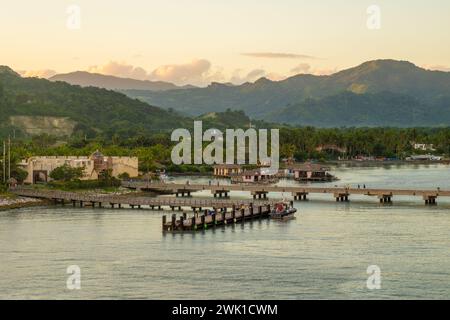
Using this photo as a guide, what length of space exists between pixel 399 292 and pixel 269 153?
376 feet

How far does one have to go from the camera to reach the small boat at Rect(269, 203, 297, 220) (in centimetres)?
6531

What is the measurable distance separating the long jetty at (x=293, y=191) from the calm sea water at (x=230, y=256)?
8.12 m

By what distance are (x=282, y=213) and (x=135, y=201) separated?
15.7 m

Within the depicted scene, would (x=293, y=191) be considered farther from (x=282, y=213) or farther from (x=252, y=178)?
(x=252, y=178)

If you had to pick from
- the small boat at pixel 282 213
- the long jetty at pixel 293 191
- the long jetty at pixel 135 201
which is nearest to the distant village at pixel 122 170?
the long jetty at pixel 293 191

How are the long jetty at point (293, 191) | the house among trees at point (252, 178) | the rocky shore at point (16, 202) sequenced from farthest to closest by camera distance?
the house among trees at point (252, 178) < the long jetty at point (293, 191) < the rocky shore at point (16, 202)

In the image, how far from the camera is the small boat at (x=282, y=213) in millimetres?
65312

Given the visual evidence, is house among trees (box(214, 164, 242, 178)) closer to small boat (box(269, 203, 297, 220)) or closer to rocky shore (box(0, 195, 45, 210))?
rocky shore (box(0, 195, 45, 210))

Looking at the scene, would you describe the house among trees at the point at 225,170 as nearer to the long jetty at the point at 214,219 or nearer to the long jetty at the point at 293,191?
the long jetty at the point at 293,191

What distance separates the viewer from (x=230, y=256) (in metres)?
47.8

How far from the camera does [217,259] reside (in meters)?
46.8

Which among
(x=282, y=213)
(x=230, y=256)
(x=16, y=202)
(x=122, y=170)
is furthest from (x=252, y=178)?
(x=230, y=256)

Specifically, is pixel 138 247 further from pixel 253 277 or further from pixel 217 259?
pixel 253 277
